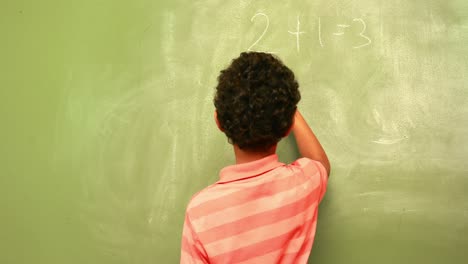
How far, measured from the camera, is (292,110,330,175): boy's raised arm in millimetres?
917

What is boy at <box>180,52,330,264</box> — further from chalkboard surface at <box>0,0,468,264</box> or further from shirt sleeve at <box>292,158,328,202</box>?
chalkboard surface at <box>0,0,468,264</box>

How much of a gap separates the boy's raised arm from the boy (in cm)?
12

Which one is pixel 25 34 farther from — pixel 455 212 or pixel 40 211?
pixel 455 212

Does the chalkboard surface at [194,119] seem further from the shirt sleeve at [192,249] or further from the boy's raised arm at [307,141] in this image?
the shirt sleeve at [192,249]

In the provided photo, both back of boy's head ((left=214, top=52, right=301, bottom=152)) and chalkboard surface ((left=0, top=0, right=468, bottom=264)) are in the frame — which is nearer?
back of boy's head ((left=214, top=52, right=301, bottom=152))

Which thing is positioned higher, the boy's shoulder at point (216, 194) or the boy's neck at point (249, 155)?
the boy's neck at point (249, 155)

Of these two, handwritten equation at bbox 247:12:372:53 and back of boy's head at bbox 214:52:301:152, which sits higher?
handwritten equation at bbox 247:12:372:53

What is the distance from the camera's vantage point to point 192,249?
0.79 metres

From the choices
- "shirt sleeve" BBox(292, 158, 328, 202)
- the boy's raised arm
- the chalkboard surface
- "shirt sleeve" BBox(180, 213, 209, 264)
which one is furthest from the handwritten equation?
"shirt sleeve" BBox(180, 213, 209, 264)

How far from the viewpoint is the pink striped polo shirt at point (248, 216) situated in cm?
77

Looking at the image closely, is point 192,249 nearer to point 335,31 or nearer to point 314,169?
point 314,169

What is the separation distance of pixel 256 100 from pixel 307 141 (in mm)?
236

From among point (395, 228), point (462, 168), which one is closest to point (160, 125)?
point (395, 228)

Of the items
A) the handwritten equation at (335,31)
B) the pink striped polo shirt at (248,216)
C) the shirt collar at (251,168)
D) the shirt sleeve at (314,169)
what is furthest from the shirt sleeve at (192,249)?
the handwritten equation at (335,31)
